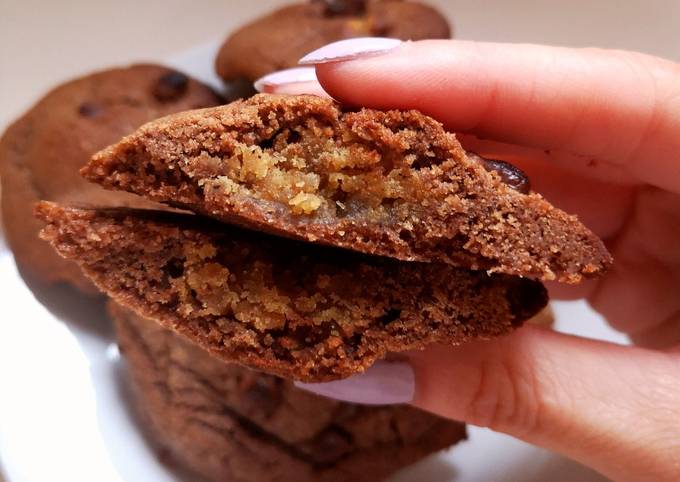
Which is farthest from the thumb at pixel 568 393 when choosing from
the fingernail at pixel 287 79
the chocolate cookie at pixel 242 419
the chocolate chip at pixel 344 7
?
the chocolate chip at pixel 344 7

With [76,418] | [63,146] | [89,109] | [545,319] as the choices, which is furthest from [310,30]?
[76,418]

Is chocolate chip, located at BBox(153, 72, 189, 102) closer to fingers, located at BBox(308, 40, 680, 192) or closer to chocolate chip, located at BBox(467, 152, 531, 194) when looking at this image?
fingers, located at BBox(308, 40, 680, 192)

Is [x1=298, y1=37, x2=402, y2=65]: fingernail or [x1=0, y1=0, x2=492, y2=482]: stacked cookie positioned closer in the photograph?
[x1=0, y1=0, x2=492, y2=482]: stacked cookie

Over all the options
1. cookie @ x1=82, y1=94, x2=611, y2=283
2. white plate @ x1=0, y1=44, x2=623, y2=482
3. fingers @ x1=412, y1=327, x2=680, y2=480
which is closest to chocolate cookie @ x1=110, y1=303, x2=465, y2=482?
white plate @ x1=0, y1=44, x2=623, y2=482

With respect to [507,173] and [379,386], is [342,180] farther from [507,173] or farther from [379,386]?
[379,386]

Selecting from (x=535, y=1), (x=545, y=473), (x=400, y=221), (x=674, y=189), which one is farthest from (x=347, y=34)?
(x=545, y=473)

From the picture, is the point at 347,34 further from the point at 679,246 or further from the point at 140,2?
the point at 679,246

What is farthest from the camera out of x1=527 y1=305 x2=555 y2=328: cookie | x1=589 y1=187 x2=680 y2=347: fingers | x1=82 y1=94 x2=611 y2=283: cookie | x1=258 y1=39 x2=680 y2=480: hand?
x1=527 y1=305 x2=555 y2=328: cookie
